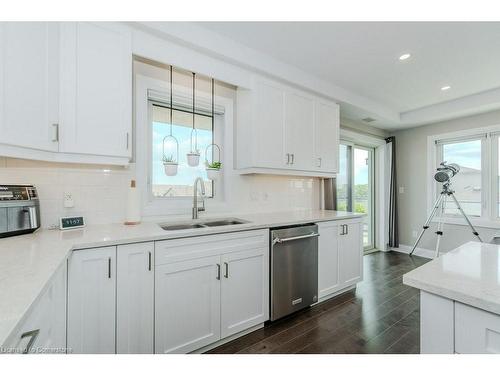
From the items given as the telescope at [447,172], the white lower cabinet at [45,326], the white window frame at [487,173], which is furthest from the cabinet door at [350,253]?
the white lower cabinet at [45,326]

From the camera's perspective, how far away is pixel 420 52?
223 centimetres

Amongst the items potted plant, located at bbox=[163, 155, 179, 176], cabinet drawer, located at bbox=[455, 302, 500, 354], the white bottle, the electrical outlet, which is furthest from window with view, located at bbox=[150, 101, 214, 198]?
cabinet drawer, located at bbox=[455, 302, 500, 354]

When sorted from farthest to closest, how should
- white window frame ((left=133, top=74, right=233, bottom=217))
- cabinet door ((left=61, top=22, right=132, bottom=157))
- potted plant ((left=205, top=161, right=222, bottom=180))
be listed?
potted plant ((left=205, top=161, right=222, bottom=180)), white window frame ((left=133, top=74, right=233, bottom=217)), cabinet door ((left=61, top=22, right=132, bottom=157))

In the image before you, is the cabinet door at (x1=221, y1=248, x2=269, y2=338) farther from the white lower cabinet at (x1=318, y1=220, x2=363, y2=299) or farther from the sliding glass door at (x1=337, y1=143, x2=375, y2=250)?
the sliding glass door at (x1=337, y1=143, x2=375, y2=250)

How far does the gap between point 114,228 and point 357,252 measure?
2.55 metres

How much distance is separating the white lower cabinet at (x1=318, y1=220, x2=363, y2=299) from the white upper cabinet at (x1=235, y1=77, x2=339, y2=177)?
0.71m

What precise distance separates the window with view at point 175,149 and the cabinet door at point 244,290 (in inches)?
35.5

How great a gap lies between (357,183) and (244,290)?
3.25 meters

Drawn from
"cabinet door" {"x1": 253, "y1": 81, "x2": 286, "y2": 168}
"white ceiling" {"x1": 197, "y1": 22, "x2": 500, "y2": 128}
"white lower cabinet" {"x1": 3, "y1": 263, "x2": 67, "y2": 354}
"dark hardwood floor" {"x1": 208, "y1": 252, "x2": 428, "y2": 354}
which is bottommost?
"dark hardwood floor" {"x1": 208, "y1": 252, "x2": 428, "y2": 354}

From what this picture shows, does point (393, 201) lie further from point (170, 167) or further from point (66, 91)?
point (66, 91)

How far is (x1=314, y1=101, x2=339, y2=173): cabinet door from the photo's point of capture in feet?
9.27
